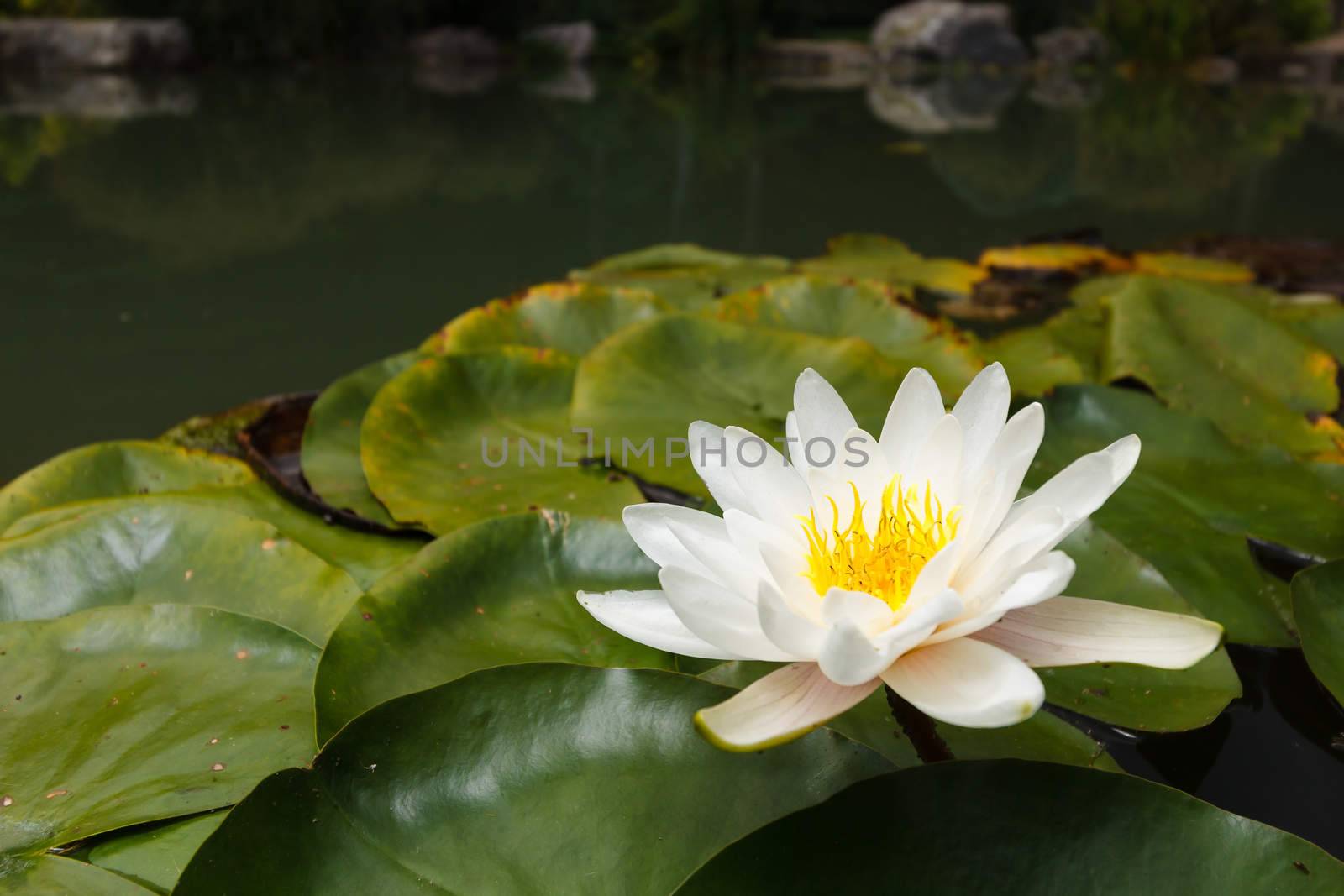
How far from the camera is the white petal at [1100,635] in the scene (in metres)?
0.51

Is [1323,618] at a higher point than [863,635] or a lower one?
lower

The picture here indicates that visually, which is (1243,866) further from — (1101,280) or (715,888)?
(1101,280)

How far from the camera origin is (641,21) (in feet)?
42.5

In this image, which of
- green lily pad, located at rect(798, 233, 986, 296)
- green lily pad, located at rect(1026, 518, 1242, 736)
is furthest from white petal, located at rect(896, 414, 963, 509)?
green lily pad, located at rect(798, 233, 986, 296)

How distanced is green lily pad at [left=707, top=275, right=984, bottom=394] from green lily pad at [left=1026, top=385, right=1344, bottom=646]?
0.30 meters

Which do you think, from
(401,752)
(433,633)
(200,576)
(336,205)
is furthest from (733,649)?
(336,205)

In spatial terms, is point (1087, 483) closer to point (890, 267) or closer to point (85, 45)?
point (890, 267)

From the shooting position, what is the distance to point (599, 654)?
80 cm

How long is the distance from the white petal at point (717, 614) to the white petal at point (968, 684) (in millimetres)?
71

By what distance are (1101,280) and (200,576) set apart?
2.09 m

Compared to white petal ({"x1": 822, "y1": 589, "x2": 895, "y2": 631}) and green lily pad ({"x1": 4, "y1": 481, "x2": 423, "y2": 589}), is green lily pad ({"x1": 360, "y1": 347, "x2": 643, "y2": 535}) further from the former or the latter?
white petal ({"x1": 822, "y1": 589, "x2": 895, "y2": 631})

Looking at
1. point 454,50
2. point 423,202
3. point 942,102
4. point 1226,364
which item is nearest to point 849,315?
point 1226,364

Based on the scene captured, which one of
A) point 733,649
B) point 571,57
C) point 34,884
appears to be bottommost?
point 34,884

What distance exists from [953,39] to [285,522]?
13.1 meters
